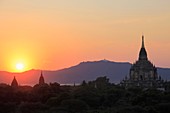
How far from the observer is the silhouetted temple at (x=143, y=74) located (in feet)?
257

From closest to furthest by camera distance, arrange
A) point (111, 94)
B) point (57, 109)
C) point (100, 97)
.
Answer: point (57, 109) → point (100, 97) → point (111, 94)

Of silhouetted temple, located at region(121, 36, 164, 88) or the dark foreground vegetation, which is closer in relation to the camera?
the dark foreground vegetation

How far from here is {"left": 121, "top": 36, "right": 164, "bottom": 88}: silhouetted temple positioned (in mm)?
78188

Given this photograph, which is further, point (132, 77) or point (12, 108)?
point (132, 77)

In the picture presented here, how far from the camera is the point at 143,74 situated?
78.5 m

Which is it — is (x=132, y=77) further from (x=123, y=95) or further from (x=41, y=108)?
(x=41, y=108)

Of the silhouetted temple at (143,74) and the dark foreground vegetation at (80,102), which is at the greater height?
the silhouetted temple at (143,74)

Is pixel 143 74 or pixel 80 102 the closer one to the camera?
pixel 80 102

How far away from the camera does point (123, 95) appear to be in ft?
183

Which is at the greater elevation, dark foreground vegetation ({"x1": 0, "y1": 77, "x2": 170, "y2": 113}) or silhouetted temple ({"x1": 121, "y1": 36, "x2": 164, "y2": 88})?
silhouetted temple ({"x1": 121, "y1": 36, "x2": 164, "y2": 88})

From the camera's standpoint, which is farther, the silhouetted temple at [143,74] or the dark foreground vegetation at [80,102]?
the silhouetted temple at [143,74]

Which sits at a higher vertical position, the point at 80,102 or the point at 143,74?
the point at 143,74

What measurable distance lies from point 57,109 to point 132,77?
40.4m

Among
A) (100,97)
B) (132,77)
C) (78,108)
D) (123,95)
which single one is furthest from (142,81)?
(78,108)
